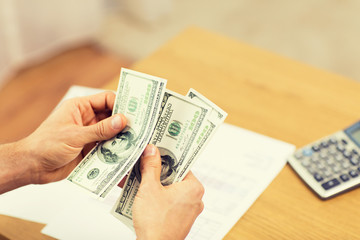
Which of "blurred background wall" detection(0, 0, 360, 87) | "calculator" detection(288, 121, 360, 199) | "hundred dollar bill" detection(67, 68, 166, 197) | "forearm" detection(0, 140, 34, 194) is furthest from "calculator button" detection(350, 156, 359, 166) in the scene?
"blurred background wall" detection(0, 0, 360, 87)

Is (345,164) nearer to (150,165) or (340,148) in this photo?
(340,148)

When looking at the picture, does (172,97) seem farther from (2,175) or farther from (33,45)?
(33,45)

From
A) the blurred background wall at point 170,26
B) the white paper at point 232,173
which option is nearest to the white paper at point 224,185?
the white paper at point 232,173

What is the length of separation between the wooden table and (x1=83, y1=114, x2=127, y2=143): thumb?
0.85ft

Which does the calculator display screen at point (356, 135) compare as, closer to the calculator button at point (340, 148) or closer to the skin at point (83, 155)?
the calculator button at point (340, 148)

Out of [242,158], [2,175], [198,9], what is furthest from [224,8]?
[2,175]

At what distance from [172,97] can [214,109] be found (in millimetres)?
76

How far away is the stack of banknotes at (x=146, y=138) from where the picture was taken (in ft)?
2.41

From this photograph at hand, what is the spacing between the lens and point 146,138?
0.74m

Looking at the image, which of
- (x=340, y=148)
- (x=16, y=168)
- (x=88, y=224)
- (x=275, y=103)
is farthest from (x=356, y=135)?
(x=16, y=168)

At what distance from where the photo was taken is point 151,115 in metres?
0.77

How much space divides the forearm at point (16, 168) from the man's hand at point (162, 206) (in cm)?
22

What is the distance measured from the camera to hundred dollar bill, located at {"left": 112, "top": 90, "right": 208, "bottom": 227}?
0.74 meters

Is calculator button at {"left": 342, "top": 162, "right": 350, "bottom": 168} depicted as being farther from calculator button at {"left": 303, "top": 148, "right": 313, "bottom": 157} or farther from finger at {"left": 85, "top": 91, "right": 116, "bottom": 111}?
finger at {"left": 85, "top": 91, "right": 116, "bottom": 111}
